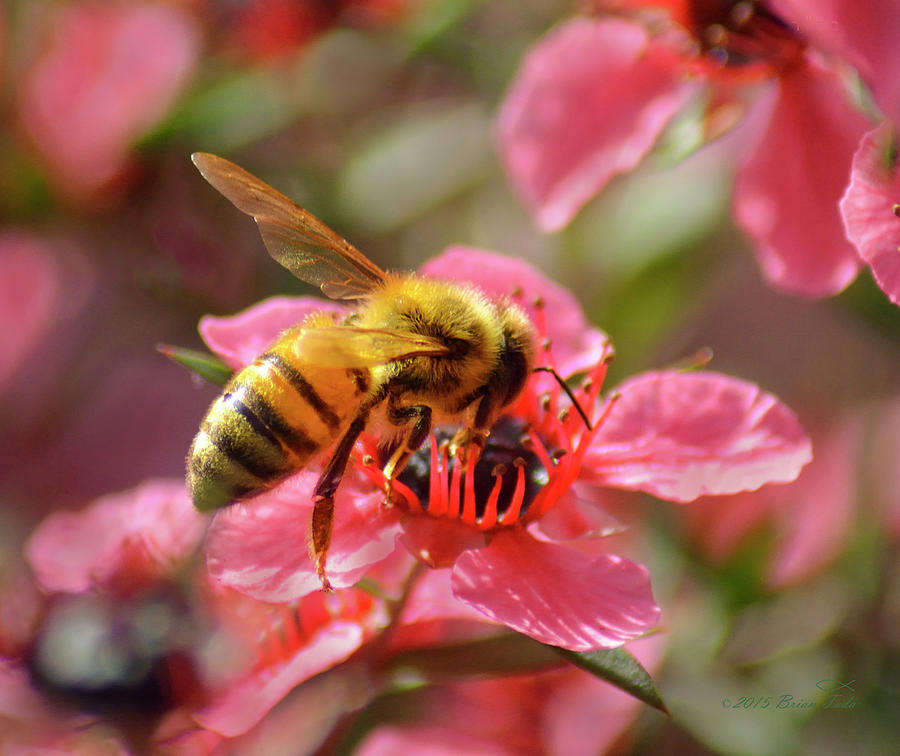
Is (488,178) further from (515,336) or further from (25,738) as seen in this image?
(25,738)

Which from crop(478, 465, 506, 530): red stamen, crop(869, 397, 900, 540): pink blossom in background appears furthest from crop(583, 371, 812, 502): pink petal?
crop(869, 397, 900, 540): pink blossom in background

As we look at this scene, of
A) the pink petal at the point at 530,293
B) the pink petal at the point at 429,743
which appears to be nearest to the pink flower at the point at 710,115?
the pink petal at the point at 530,293

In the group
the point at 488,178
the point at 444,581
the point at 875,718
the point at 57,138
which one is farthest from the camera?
the point at 488,178

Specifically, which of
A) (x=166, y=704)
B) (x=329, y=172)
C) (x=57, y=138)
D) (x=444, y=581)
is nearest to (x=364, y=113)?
(x=329, y=172)

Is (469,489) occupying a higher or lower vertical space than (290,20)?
lower

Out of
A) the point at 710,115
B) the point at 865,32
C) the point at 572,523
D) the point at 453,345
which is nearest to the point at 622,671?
the point at 572,523

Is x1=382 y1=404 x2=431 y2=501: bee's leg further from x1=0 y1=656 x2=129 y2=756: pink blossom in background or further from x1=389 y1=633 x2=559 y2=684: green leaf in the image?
x1=0 y1=656 x2=129 y2=756: pink blossom in background

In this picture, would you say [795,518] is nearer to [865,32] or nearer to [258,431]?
[865,32]

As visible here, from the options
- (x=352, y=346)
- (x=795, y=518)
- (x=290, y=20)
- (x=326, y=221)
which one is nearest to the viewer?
(x=352, y=346)
